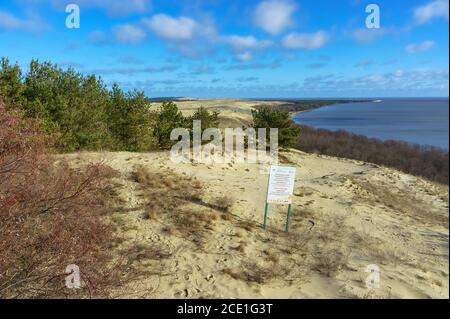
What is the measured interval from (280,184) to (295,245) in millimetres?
1693

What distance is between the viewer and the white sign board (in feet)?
33.9

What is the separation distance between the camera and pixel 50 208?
262 inches

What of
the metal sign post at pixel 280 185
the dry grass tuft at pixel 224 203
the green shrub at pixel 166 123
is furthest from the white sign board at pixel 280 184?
the green shrub at pixel 166 123

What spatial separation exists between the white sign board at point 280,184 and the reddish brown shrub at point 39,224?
4.86m

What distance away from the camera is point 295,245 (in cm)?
970

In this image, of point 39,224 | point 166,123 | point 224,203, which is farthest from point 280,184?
point 166,123

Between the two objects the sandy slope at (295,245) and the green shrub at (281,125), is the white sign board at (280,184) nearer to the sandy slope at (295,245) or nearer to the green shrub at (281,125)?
the sandy slope at (295,245)

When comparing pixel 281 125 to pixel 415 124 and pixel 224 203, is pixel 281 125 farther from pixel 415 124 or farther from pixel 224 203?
pixel 224 203

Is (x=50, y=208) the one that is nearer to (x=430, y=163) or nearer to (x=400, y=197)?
(x=400, y=197)

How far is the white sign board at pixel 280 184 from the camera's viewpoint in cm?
1034

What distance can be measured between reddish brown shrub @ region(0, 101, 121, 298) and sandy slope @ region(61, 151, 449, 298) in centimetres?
124

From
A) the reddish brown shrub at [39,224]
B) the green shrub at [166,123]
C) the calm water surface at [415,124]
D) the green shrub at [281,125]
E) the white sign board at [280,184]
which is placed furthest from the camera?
the green shrub at [281,125]
